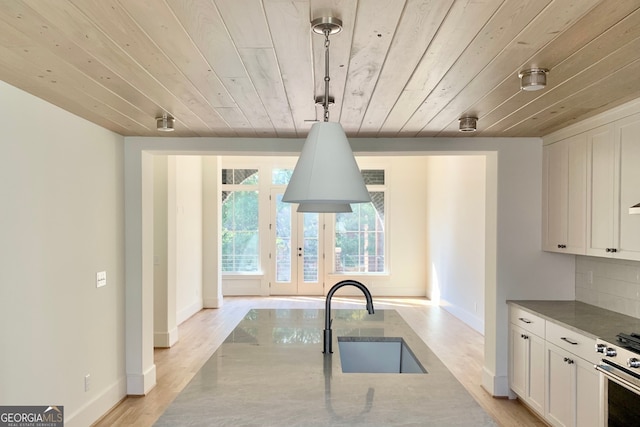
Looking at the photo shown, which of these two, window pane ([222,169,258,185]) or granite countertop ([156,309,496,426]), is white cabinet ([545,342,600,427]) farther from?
window pane ([222,169,258,185])

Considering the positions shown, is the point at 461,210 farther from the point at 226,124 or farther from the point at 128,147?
the point at 128,147

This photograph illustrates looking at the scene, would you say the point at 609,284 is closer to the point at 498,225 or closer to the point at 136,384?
the point at 498,225

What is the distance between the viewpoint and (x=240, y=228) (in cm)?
802

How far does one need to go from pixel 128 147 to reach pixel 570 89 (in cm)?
327

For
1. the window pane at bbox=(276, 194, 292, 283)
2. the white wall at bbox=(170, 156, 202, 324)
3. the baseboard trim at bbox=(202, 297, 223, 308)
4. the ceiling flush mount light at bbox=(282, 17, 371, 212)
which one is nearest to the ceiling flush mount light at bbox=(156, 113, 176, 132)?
the ceiling flush mount light at bbox=(282, 17, 371, 212)

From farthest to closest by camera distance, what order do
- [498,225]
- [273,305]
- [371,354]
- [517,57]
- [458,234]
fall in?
[273,305], [458,234], [498,225], [371,354], [517,57]

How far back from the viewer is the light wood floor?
10.7 feet

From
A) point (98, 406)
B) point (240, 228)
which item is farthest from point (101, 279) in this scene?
point (240, 228)

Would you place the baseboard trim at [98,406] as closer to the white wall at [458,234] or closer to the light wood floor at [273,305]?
the light wood floor at [273,305]

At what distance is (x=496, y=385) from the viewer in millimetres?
3553

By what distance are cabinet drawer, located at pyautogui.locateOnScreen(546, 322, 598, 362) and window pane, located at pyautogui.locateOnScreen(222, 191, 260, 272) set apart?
19.5 ft

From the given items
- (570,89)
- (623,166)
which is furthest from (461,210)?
(570,89)

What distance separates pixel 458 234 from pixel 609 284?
3.22m

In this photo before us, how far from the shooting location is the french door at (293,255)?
8086mm
